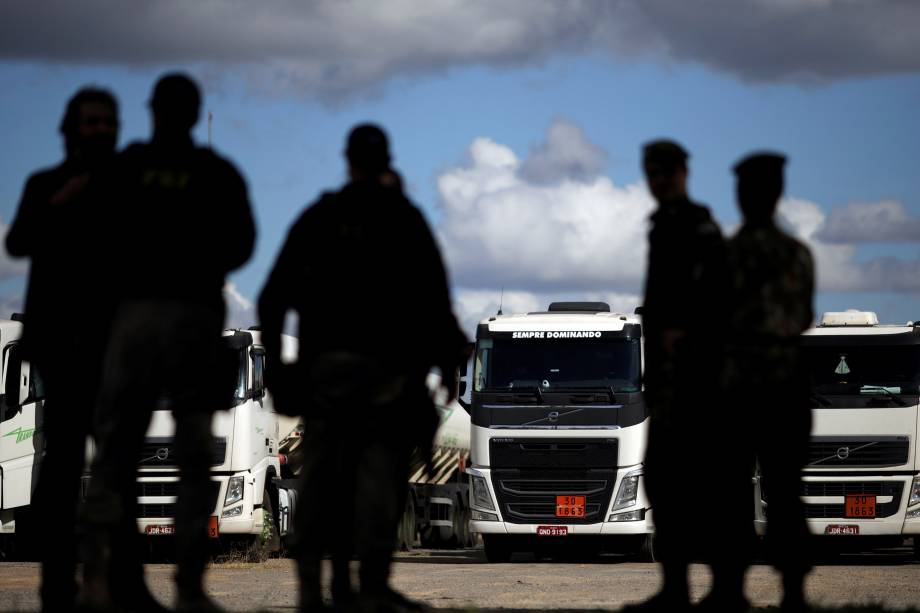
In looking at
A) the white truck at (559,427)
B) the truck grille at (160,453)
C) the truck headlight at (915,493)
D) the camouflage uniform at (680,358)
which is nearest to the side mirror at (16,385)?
the truck grille at (160,453)

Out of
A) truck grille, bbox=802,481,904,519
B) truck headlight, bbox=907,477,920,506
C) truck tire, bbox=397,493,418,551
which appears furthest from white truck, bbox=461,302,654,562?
truck tire, bbox=397,493,418,551

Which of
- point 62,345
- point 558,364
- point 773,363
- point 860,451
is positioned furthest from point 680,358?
point 860,451

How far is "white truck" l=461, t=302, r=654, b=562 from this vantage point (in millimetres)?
19516

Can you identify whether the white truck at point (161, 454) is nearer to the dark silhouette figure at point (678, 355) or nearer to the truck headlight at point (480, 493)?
the truck headlight at point (480, 493)

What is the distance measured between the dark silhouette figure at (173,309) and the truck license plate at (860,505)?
15.2m

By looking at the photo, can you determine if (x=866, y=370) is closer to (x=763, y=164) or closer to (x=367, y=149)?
(x=763, y=164)

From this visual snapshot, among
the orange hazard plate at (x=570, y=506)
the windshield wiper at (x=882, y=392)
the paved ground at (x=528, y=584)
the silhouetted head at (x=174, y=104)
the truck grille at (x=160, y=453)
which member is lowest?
the paved ground at (x=528, y=584)

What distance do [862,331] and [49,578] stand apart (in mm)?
14854

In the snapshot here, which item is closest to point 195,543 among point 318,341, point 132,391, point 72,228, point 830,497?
point 132,391

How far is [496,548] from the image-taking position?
21000 mm

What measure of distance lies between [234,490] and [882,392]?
27.7ft

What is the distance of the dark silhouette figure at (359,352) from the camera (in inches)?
236

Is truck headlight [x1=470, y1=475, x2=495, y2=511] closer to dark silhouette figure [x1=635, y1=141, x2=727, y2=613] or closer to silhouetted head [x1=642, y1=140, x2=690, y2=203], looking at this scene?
dark silhouette figure [x1=635, y1=141, x2=727, y2=613]

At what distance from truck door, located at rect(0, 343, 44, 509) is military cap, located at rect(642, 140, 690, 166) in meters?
14.1
